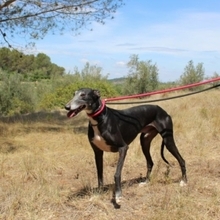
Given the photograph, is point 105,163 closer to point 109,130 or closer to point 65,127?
point 109,130

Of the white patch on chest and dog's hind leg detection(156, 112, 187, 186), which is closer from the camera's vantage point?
the white patch on chest

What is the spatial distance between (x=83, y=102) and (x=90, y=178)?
207cm

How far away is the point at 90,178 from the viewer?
5.90m

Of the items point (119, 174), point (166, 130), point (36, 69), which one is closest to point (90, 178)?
point (166, 130)

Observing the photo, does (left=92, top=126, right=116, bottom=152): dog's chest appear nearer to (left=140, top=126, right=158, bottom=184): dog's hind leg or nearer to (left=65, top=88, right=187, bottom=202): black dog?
(left=65, top=88, right=187, bottom=202): black dog

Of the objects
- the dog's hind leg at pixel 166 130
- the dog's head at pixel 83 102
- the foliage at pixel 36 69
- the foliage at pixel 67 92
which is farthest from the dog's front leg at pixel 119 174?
the foliage at pixel 67 92

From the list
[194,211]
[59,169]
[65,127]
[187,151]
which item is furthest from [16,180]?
[65,127]

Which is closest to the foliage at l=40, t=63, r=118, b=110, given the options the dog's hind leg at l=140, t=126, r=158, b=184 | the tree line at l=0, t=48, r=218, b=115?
the tree line at l=0, t=48, r=218, b=115

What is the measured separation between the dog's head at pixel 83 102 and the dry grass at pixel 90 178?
110cm

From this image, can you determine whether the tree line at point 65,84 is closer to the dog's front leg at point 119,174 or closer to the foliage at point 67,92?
the foliage at point 67,92

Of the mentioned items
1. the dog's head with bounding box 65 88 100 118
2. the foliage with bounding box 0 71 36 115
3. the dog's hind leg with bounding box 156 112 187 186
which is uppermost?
the dog's head with bounding box 65 88 100 118

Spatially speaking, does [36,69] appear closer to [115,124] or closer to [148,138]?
[148,138]

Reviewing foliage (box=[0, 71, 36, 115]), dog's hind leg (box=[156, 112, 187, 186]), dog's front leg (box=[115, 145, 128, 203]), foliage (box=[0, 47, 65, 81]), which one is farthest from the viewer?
foliage (box=[0, 71, 36, 115])

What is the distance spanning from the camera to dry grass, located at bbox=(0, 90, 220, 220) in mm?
4273
